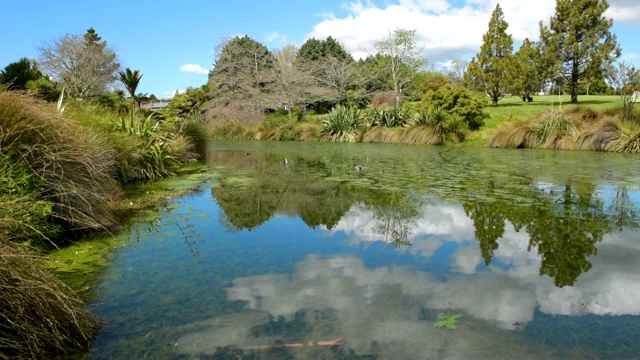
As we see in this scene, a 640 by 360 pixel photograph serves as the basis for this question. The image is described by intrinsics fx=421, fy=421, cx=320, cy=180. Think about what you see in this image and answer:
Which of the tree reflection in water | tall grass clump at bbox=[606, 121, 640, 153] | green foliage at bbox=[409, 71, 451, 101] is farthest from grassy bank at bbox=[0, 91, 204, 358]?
green foliage at bbox=[409, 71, 451, 101]

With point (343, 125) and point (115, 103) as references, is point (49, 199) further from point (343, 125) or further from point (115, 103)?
point (343, 125)

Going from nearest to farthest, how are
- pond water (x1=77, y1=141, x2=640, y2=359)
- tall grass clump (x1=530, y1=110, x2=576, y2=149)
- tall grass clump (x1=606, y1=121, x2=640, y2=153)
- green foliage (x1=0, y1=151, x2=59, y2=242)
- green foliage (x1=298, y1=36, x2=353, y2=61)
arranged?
pond water (x1=77, y1=141, x2=640, y2=359) → green foliage (x1=0, y1=151, x2=59, y2=242) → tall grass clump (x1=606, y1=121, x2=640, y2=153) → tall grass clump (x1=530, y1=110, x2=576, y2=149) → green foliage (x1=298, y1=36, x2=353, y2=61)

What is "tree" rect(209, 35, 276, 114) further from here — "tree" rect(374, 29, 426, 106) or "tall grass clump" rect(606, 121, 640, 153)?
"tall grass clump" rect(606, 121, 640, 153)

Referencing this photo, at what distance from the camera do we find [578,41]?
2375 centimetres

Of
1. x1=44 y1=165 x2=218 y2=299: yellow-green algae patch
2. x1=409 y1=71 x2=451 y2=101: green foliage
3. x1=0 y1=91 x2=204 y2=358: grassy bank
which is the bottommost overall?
x1=44 y1=165 x2=218 y2=299: yellow-green algae patch

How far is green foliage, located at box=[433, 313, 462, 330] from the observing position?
2450 millimetres

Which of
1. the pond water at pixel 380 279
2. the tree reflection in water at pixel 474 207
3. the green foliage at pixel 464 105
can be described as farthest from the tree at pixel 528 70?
the pond water at pixel 380 279

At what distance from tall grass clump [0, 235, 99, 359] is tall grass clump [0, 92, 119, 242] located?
1.47m

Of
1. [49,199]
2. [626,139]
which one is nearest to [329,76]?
[626,139]

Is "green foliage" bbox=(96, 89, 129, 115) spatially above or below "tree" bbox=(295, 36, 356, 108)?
below

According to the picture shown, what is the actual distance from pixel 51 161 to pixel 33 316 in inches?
95.6

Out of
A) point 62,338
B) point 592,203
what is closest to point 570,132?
point 592,203

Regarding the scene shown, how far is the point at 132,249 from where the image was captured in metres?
4.05

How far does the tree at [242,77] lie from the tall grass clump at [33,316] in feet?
101
